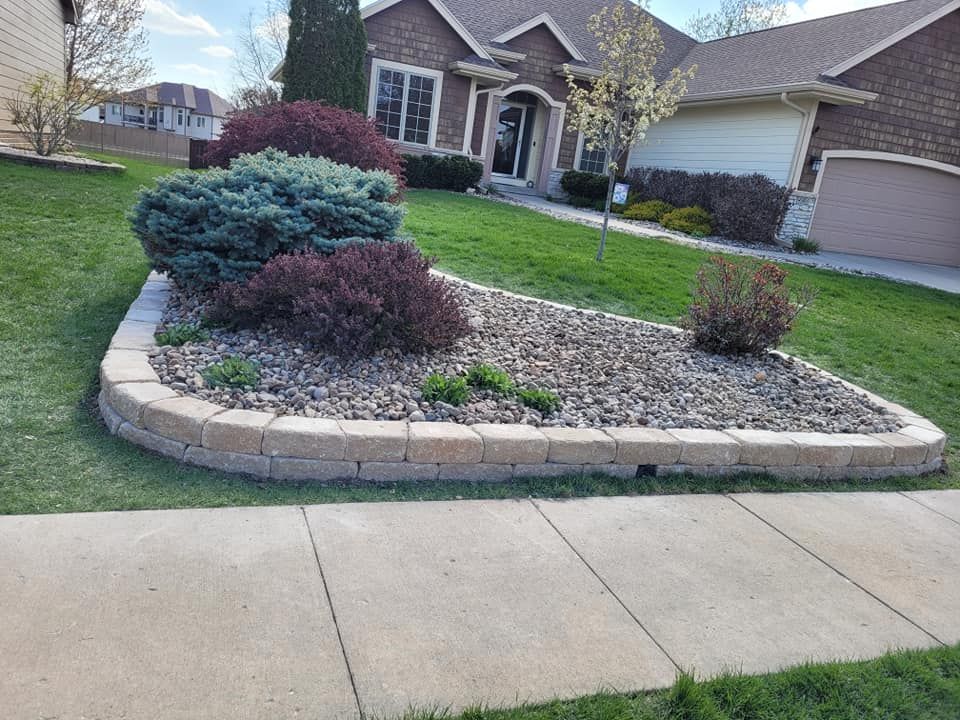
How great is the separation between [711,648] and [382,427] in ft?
6.11

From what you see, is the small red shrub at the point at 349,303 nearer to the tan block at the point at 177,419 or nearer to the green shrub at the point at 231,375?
the green shrub at the point at 231,375

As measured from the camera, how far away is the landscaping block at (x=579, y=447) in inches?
153

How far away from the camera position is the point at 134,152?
997 inches

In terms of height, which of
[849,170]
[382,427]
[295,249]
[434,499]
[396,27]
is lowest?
[434,499]

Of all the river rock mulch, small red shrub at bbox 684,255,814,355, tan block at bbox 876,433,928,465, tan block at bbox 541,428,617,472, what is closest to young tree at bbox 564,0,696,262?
small red shrub at bbox 684,255,814,355

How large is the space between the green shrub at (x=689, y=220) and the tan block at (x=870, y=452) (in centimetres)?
1133

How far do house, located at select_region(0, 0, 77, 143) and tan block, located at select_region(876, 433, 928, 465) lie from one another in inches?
587

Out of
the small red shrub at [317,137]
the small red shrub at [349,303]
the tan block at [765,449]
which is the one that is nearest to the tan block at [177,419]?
the small red shrub at [349,303]

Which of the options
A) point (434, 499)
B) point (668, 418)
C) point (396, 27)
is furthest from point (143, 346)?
point (396, 27)

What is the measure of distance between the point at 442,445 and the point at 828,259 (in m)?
13.5

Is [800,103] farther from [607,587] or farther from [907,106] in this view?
[607,587]

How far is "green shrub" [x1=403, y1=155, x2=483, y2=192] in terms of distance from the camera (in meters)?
15.8

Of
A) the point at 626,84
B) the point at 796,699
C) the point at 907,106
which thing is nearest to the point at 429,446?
the point at 796,699

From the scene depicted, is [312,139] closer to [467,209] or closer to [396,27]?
[467,209]
